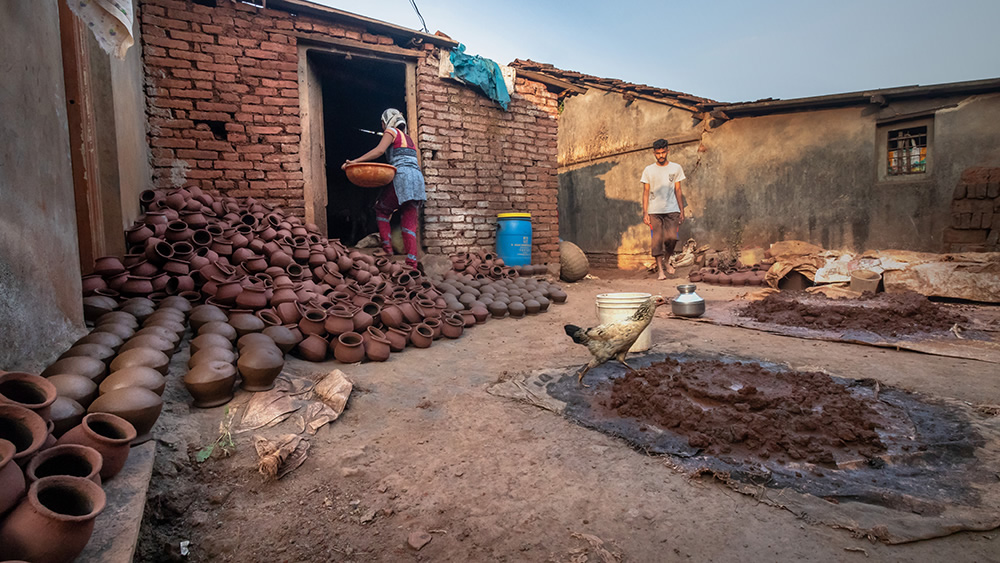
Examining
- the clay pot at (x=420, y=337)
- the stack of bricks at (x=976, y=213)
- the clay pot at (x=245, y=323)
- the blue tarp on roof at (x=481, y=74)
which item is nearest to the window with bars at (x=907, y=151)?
the stack of bricks at (x=976, y=213)

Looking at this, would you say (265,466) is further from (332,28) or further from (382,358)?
(332,28)

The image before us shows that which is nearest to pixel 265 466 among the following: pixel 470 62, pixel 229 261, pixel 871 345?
pixel 229 261

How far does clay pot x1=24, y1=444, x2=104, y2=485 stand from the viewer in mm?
1265

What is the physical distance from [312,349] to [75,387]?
58.7 inches

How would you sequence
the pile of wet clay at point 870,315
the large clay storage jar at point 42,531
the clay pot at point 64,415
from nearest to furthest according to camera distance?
Answer: the large clay storage jar at point 42,531, the clay pot at point 64,415, the pile of wet clay at point 870,315

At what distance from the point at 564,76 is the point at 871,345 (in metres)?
6.89

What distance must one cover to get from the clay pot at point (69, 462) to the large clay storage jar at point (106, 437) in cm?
10

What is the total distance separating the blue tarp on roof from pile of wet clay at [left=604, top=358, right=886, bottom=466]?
17.3ft

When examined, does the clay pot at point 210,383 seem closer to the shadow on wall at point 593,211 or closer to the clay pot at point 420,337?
the clay pot at point 420,337

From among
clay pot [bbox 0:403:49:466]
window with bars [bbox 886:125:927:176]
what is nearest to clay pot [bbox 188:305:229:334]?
clay pot [bbox 0:403:49:466]

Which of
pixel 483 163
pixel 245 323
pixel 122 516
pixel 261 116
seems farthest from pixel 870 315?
pixel 261 116

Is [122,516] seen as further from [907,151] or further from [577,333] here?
[907,151]

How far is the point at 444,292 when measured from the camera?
5180 mm

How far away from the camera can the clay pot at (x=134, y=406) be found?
170cm
